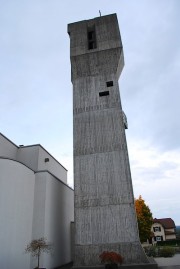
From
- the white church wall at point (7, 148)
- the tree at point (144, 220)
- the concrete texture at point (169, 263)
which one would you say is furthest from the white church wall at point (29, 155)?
the tree at point (144, 220)

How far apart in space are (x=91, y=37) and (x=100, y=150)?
12.9 meters

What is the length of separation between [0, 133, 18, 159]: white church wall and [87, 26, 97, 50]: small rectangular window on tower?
12187mm

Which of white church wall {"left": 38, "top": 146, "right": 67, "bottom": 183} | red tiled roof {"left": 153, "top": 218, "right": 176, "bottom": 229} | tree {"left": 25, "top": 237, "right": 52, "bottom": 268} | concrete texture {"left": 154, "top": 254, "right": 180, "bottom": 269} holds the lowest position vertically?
concrete texture {"left": 154, "top": 254, "right": 180, "bottom": 269}

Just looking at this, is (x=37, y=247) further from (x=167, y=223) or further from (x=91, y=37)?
(x=167, y=223)

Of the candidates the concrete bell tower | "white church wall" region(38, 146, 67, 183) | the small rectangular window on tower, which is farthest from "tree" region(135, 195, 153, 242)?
the small rectangular window on tower

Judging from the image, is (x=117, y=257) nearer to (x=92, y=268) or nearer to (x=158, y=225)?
(x=92, y=268)

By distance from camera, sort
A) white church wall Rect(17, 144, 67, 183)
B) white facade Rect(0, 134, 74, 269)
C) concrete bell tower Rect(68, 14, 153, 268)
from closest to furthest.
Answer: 1. white facade Rect(0, 134, 74, 269)
2. concrete bell tower Rect(68, 14, 153, 268)
3. white church wall Rect(17, 144, 67, 183)

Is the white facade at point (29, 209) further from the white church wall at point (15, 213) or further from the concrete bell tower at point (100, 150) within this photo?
the concrete bell tower at point (100, 150)

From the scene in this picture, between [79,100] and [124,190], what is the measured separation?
29.1 feet

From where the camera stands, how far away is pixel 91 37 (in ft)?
81.8

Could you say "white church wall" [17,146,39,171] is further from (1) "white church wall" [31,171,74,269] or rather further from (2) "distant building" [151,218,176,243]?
(2) "distant building" [151,218,176,243]

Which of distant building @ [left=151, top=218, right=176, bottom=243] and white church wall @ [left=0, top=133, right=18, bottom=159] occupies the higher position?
white church wall @ [left=0, top=133, right=18, bottom=159]

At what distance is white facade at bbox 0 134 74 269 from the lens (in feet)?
48.4

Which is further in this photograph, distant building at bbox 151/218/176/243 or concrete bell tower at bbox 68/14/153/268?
distant building at bbox 151/218/176/243
